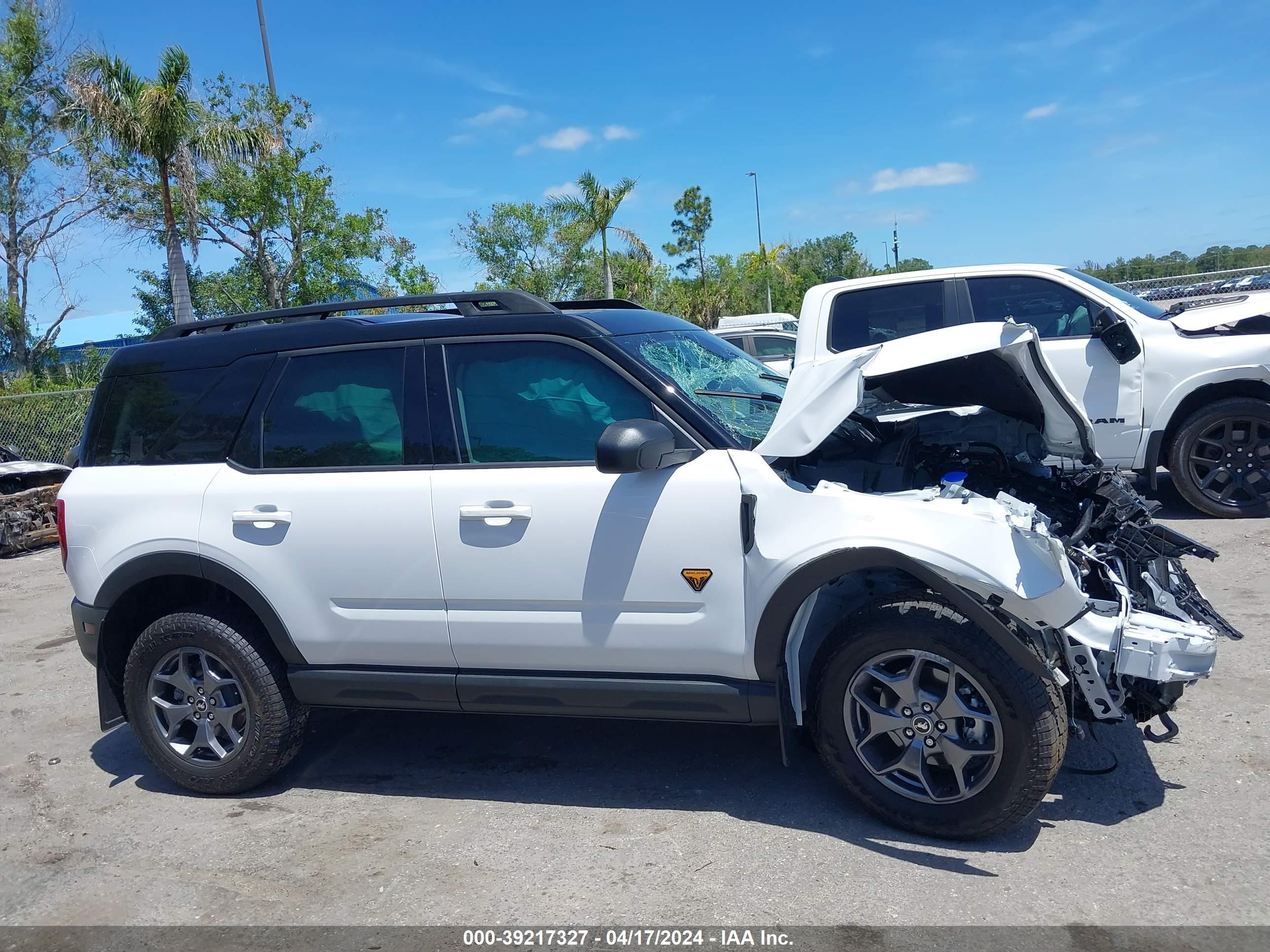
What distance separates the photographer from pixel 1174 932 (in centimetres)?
280

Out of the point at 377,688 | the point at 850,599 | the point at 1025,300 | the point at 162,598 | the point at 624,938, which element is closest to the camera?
the point at 624,938

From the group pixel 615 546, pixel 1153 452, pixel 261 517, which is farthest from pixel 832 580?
pixel 1153 452

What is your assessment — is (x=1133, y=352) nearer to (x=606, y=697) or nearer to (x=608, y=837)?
(x=606, y=697)

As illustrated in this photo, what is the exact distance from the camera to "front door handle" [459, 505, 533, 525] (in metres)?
3.66

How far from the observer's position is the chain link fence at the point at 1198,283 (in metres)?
20.7

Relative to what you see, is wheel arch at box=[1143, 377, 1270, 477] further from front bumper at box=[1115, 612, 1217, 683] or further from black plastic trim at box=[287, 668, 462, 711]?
black plastic trim at box=[287, 668, 462, 711]

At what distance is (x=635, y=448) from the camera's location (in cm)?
334

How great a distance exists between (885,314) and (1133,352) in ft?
6.07

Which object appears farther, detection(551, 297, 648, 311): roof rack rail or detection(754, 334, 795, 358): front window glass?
detection(754, 334, 795, 358): front window glass

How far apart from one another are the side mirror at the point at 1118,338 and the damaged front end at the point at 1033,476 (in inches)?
137

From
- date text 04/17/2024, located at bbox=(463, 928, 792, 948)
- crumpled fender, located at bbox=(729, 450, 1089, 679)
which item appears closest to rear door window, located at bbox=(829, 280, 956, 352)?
crumpled fender, located at bbox=(729, 450, 1089, 679)

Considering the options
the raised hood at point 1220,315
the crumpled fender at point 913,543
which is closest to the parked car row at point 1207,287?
the raised hood at point 1220,315

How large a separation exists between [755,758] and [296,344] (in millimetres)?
→ 2665

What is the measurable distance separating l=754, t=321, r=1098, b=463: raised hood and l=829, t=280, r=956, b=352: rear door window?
354 cm
